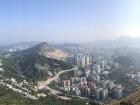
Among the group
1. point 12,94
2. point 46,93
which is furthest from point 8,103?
point 46,93

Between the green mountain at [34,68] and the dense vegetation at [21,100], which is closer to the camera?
the dense vegetation at [21,100]

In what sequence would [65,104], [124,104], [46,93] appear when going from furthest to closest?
[46,93], [65,104], [124,104]

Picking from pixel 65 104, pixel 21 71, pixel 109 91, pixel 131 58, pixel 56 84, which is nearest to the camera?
pixel 65 104

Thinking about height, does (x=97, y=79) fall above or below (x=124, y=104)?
below

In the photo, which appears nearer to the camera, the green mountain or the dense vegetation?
the dense vegetation

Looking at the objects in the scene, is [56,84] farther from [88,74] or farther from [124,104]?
[124,104]

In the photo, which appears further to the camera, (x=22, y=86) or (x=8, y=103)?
(x=22, y=86)

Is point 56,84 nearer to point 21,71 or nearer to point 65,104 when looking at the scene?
point 21,71

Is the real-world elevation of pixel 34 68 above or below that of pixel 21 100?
above

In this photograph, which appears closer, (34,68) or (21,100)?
(21,100)
